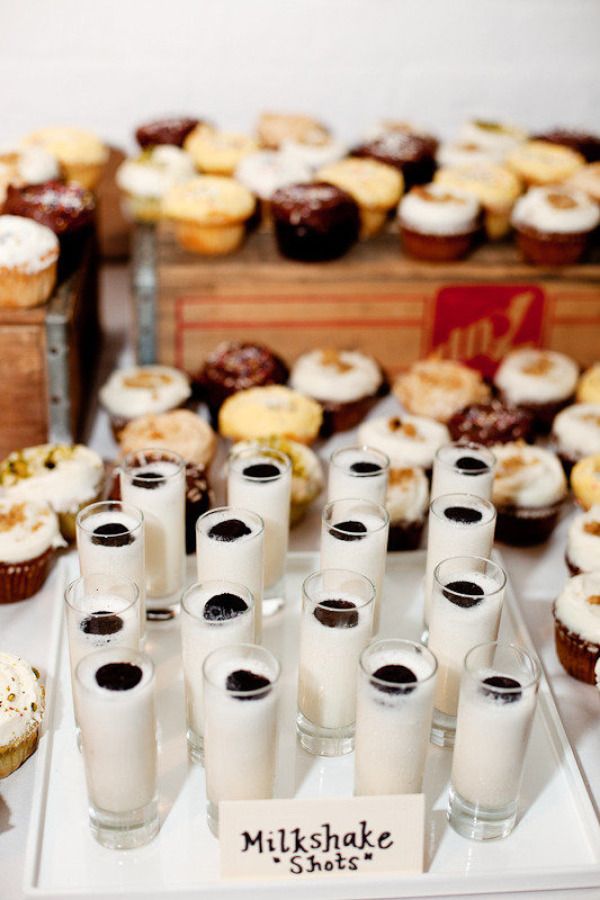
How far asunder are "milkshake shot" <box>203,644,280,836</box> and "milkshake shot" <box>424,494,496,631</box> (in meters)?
0.47

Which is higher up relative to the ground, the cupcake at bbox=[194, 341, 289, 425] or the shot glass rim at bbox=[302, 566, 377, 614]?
the shot glass rim at bbox=[302, 566, 377, 614]

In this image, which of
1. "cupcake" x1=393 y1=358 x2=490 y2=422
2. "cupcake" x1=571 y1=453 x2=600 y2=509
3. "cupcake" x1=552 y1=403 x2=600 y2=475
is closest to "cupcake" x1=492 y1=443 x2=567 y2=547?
"cupcake" x1=571 y1=453 x2=600 y2=509

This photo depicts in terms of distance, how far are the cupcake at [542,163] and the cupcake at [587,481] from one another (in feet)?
3.29

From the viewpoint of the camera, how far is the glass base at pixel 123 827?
4.60ft

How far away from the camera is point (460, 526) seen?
1.73 m

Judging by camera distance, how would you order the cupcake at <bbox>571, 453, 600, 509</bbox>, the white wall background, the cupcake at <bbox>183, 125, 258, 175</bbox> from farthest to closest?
the white wall background, the cupcake at <bbox>183, 125, 258, 175</bbox>, the cupcake at <bbox>571, 453, 600, 509</bbox>

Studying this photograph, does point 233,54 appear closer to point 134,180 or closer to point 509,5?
point 134,180

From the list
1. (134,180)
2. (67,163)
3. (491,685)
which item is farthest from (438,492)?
(67,163)

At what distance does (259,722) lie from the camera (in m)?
1.33

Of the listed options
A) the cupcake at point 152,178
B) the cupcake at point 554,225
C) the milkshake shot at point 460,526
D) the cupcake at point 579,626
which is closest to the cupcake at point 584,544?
the cupcake at point 579,626

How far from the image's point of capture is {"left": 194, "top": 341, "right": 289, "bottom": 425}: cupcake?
2.53 meters

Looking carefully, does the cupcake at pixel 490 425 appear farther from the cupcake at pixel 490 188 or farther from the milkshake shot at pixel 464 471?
the cupcake at pixel 490 188

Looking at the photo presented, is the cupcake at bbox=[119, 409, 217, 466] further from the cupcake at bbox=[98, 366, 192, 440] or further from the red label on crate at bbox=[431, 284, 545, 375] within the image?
the red label on crate at bbox=[431, 284, 545, 375]

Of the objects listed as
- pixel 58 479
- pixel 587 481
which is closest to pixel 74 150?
pixel 58 479
